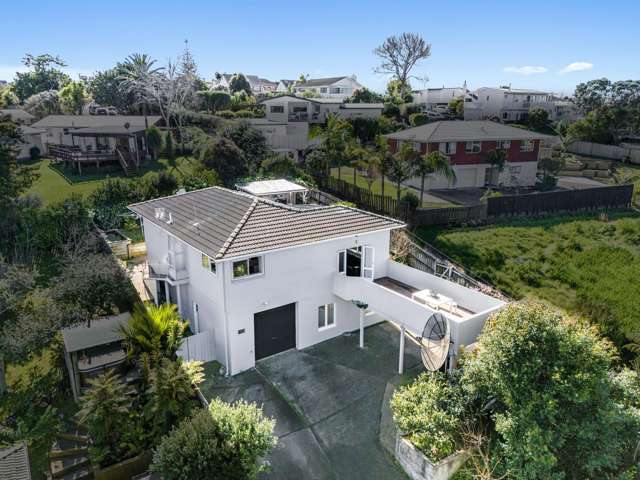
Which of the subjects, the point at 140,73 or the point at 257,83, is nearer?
the point at 140,73

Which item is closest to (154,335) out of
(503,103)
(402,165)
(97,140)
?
(402,165)

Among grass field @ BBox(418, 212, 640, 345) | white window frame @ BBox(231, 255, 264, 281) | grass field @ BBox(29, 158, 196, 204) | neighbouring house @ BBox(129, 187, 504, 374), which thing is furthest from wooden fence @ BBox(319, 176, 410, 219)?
white window frame @ BBox(231, 255, 264, 281)

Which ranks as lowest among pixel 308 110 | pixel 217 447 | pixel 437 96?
pixel 217 447

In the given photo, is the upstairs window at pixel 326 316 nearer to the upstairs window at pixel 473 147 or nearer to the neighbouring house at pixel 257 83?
the upstairs window at pixel 473 147

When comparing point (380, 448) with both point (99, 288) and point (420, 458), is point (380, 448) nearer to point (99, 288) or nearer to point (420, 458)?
point (420, 458)

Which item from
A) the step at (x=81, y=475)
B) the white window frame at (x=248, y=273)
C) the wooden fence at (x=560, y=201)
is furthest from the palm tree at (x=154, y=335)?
the wooden fence at (x=560, y=201)

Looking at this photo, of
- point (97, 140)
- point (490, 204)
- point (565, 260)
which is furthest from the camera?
point (97, 140)

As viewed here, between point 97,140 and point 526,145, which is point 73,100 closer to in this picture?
point 97,140

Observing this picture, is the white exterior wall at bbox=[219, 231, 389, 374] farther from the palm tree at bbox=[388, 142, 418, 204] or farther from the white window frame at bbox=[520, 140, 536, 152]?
the white window frame at bbox=[520, 140, 536, 152]
